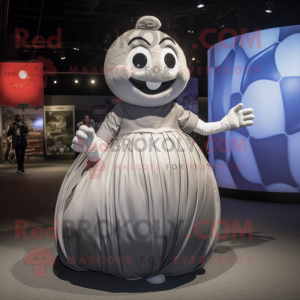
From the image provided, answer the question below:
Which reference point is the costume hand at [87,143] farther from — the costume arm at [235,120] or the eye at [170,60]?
the costume arm at [235,120]

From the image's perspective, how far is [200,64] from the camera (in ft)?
39.3

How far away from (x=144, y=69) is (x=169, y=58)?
188mm

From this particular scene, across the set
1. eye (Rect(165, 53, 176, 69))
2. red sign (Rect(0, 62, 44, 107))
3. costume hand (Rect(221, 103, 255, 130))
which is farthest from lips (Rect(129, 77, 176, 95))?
red sign (Rect(0, 62, 44, 107))

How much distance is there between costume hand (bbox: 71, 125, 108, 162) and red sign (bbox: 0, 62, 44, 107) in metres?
8.21

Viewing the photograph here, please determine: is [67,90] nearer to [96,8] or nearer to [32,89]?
[32,89]

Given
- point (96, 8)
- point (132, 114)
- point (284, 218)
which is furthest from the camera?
point (96, 8)

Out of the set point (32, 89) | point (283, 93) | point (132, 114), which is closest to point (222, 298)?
point (132, 114)

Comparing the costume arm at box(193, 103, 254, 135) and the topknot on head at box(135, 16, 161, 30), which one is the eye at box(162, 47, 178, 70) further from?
the costume arm at box(193, 103, 254, 135)

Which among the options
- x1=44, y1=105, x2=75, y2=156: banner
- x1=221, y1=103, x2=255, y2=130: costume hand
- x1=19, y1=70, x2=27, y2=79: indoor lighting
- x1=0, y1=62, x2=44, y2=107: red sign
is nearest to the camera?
x1=221, y1=103, x2=255, y2=130: costume hand

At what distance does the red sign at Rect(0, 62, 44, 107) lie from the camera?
9977 mm

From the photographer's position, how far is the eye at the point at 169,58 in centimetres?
238

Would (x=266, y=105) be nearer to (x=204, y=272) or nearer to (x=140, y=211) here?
(x=204, y=272)

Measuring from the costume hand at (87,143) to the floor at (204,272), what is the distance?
0.77 metres

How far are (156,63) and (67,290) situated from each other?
1412 mm
